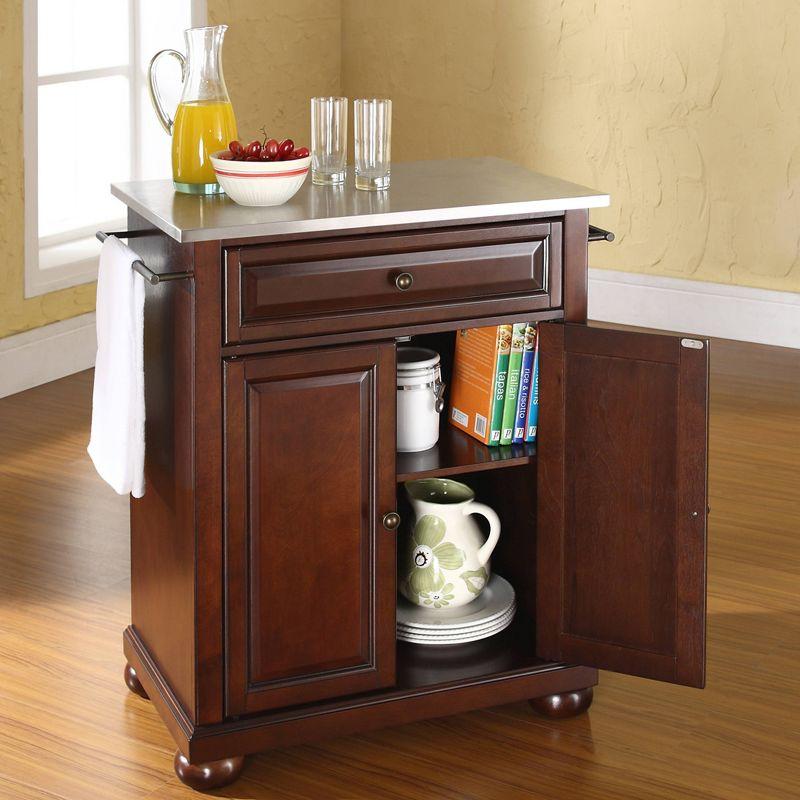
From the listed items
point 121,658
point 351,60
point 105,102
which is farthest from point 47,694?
point 351,60

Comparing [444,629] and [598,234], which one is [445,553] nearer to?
[444,629]

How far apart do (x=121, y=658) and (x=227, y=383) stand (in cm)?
81

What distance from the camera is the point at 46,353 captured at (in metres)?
4.11

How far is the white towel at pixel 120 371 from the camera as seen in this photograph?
1.96 metres

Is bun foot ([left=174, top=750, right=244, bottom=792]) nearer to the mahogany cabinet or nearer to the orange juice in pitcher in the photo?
the mahogany cabinet

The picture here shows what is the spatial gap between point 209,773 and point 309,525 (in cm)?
41

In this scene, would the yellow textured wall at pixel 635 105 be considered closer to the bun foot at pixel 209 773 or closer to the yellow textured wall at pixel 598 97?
the yellow textured wall at pixel 598 97

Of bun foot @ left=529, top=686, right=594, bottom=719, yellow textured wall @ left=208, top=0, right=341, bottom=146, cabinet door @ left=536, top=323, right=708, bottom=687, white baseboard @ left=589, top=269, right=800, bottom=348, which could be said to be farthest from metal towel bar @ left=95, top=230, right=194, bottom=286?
white baseboard @ left=589, top=269, right=800, bottom=348

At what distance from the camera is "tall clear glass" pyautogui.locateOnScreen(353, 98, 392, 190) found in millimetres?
Answer: 2029

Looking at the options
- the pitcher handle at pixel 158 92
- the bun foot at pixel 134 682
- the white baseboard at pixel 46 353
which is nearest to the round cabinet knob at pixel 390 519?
the bun foot at pixel 134 682

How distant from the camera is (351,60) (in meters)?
5.33

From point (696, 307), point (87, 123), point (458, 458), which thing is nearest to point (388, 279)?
point (458, 458)

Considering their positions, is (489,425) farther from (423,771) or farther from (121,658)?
(121,658)

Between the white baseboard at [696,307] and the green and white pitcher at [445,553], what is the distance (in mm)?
2594
